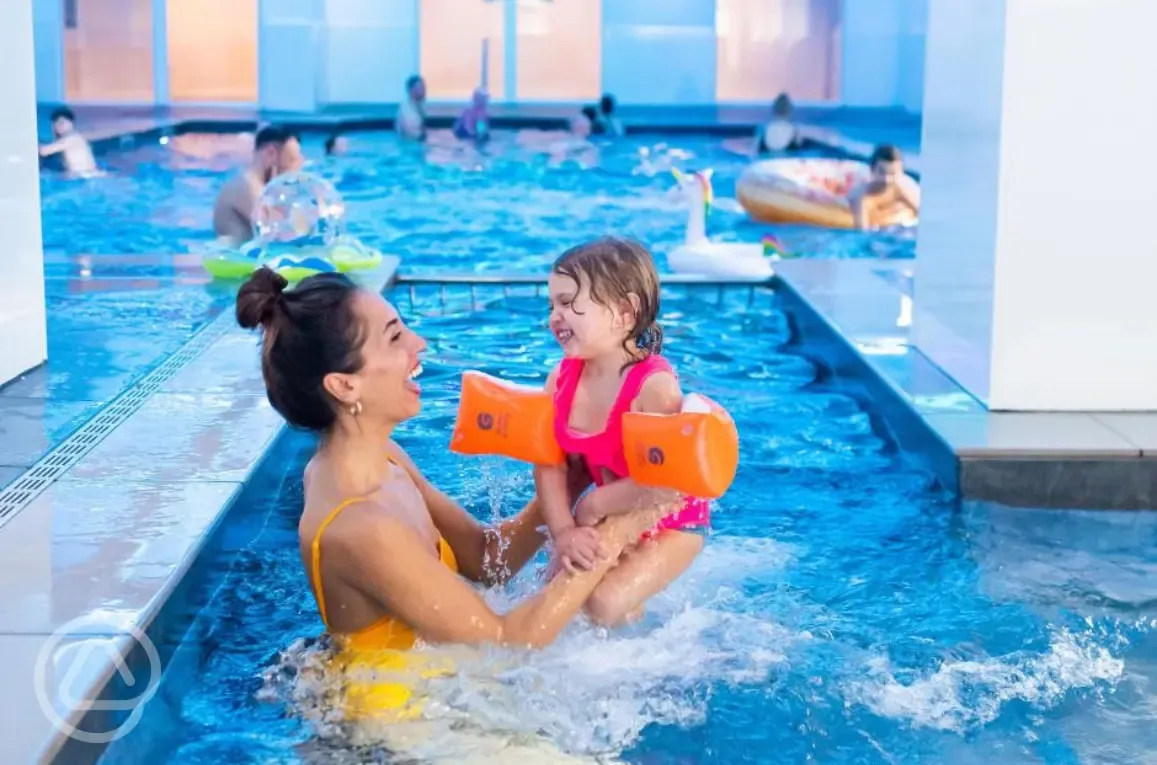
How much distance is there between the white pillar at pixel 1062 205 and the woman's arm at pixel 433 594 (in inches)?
98.9

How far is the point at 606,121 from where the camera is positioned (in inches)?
757

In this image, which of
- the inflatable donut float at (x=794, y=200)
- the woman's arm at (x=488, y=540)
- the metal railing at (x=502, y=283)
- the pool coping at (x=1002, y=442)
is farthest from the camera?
the inflatable donut float at (x=794, y=200)

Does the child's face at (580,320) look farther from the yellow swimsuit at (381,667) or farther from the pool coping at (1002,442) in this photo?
the pool coping at (1002,442)

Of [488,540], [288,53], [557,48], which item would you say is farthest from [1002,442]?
[557,48]

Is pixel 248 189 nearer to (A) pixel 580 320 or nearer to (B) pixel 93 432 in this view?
(B) pixel 93 432

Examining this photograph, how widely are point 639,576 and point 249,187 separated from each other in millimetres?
6030

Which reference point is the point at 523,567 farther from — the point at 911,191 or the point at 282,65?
the point at 282,65

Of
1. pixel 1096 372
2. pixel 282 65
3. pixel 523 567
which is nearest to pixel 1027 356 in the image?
pixel 1096 372

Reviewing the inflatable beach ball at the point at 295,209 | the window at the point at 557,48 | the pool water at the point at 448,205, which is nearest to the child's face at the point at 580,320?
the inflatable beach ball at the point at 295,209

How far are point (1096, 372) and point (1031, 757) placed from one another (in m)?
2.29

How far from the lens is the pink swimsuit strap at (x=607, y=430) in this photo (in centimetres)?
322

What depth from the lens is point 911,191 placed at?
10945mm

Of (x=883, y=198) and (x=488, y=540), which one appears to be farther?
→ (x=883, y=198)

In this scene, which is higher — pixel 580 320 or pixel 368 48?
pixel 368 48
